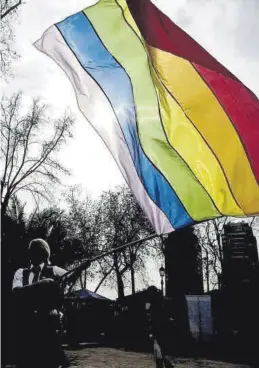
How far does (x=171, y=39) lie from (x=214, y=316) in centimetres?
2377

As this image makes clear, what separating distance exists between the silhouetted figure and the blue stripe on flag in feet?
4.97

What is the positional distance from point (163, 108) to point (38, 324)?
2530mm

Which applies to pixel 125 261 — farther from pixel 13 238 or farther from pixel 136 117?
pixel 136 117

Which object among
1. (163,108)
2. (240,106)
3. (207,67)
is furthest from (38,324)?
(207,67)

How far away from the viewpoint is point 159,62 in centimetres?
A: 438

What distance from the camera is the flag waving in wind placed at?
161 inches

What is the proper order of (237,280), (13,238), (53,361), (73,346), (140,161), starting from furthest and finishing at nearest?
(237,280)
(73,346)
(13,238)
(140,161)
(53,361)

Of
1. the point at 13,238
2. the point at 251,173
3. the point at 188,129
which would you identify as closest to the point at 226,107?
the point at 188,129

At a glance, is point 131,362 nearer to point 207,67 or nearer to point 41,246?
point 41,246

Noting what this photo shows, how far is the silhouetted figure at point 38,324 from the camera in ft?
9.43

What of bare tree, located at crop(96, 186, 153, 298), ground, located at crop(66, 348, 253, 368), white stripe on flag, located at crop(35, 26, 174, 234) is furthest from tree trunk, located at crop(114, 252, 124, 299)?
white stripe on flag, located at crop(35, 26, 174, 234)

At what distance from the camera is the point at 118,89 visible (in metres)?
4.44

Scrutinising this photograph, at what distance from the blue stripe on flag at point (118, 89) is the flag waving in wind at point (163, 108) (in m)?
0.01

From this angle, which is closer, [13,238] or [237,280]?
[13,238]
